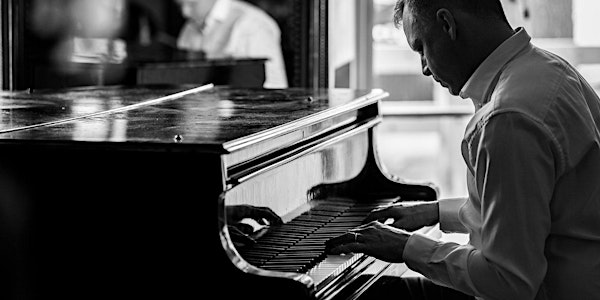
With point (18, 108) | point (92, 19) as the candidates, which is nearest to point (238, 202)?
point (18, 108)

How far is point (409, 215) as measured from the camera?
2.60 m

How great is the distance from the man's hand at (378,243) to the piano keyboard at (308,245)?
0.06 metres

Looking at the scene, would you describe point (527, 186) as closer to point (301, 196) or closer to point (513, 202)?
point (513, 202)

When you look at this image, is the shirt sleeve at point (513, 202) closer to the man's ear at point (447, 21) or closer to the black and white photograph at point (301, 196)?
the black and white photograph at point (301, 196)

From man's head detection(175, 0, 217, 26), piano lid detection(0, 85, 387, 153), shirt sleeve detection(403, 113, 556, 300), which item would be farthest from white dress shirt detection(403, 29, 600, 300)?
man's head detection(175, 0, 217, 26)

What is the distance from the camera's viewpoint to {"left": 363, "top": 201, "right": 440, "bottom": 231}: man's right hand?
8.45 feet

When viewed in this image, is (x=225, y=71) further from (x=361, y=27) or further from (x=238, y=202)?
(x=238, y=202)

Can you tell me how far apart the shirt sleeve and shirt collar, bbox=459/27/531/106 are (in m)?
0.20

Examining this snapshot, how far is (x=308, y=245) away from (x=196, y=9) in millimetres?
2965

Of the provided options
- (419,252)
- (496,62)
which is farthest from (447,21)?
(419,252)

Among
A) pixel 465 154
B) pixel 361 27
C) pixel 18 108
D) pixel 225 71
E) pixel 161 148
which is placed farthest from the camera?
pixel 361 27

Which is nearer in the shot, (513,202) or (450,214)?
(513,202)

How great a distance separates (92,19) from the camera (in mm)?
4301

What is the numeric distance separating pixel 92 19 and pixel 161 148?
2478mm
